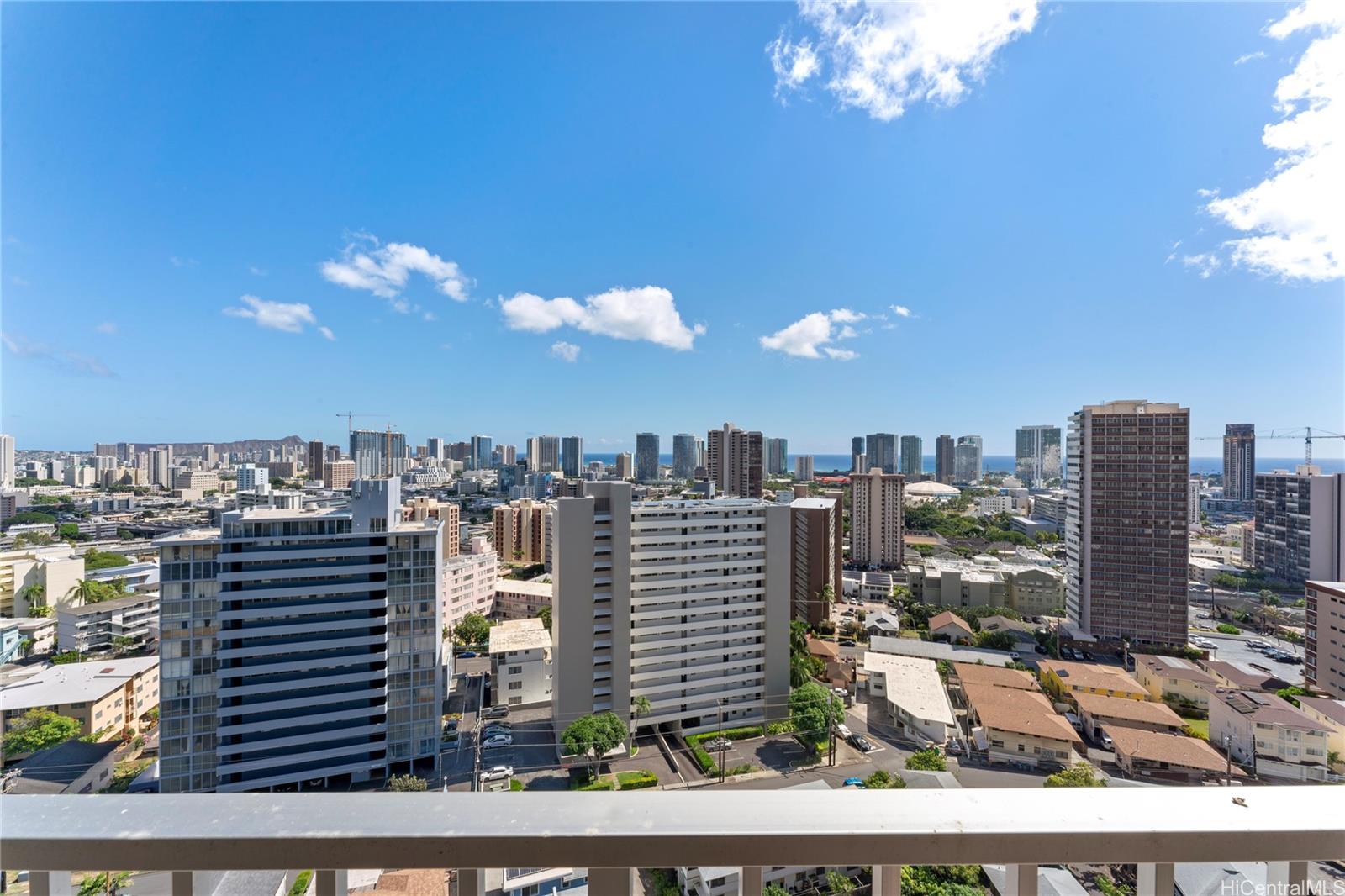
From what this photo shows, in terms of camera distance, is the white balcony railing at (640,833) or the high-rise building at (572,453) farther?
the high-rise building at (572,453)

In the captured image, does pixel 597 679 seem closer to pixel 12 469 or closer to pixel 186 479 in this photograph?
pixel 12 469

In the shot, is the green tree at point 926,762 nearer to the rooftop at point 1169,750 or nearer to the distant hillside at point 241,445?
the rooftop at point 1169,750

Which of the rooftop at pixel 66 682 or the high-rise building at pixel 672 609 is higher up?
the high-rise building at pixel 672 609

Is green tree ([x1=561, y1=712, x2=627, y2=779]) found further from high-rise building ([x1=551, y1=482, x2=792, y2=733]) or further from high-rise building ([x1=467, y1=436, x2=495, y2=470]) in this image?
high-rise building ([x1=467, y1=436, x2=495, y2=470])

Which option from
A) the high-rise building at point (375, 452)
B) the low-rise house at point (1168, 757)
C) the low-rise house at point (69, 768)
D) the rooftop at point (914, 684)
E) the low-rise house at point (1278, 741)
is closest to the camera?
the low-rise house at point (69, 768)

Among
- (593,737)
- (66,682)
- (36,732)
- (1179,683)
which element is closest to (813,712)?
(593,737)

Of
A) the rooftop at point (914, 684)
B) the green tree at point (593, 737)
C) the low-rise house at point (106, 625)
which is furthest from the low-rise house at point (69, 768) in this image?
the rooftop at point (914, 684)

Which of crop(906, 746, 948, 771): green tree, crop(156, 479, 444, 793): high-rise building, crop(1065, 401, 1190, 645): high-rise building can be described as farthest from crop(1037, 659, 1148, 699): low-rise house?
crop(156, 479, 444, 793): high-rise building
